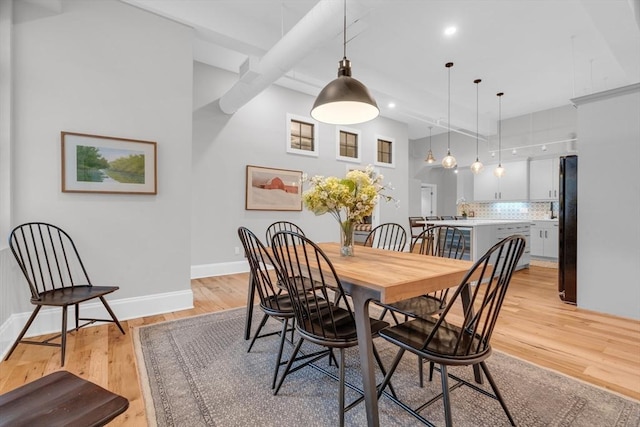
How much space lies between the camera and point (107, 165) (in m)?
2.91

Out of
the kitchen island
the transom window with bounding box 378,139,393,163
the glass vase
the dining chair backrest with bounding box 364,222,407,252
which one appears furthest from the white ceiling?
the kitchen island

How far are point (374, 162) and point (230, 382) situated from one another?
5.97m

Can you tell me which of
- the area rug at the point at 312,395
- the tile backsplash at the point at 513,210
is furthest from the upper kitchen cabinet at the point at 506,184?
the area rug at the point at 312,395

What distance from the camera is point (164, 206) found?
3236mm

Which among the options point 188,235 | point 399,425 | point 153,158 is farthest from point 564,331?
point 153,158

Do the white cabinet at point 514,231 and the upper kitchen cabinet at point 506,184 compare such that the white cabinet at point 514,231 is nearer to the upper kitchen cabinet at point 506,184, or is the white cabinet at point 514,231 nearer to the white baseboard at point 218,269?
the upper kitchen cabinet at point 506,184

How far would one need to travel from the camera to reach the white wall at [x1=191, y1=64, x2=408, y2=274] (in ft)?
15.6

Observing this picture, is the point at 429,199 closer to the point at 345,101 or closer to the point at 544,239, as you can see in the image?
the point at 544,239

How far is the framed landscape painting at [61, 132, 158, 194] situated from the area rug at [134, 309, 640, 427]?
5.06 ft

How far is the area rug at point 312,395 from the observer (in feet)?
5.28

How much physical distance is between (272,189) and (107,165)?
110 inches

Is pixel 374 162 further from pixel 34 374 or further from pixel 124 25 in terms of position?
pixel 34 374

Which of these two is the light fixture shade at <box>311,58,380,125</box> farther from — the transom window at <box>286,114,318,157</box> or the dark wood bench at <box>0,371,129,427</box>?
the transom window at <box>286,114,318,157</box>

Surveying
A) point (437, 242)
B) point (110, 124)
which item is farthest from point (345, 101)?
point (110, 124)
